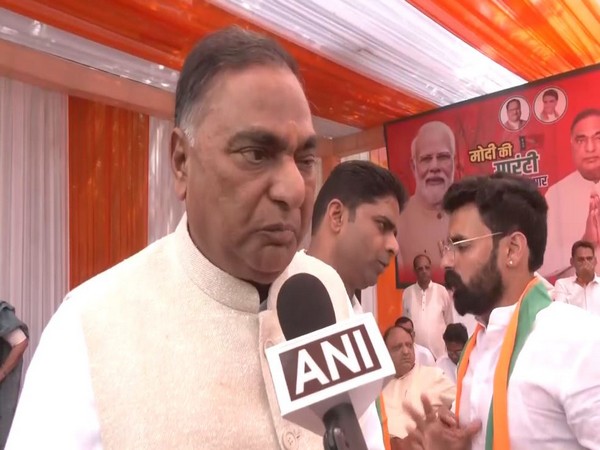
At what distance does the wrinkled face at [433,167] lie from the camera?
4238mm

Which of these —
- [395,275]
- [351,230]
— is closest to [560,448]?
[351,230]

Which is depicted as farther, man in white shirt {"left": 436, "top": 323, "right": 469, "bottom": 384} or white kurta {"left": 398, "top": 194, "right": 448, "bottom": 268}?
white kurta {"left": 398, "top": 194, "right": 448, "bottom": 268}

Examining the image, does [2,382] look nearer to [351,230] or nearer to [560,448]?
[351,230]

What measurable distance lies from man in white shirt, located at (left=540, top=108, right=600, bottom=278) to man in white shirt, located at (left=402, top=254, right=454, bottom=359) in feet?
2.61

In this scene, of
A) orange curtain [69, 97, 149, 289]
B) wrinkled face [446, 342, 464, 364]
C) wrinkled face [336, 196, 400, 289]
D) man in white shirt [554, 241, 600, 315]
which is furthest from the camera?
wrinkled face [446, 342, 464, 364]

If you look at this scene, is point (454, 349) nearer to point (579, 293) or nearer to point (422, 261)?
point (422, 261)

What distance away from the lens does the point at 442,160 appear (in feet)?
14.0

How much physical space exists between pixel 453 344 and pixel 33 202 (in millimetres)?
2725

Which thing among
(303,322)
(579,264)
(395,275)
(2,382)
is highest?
(303,322)

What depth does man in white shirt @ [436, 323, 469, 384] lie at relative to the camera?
4.03 m

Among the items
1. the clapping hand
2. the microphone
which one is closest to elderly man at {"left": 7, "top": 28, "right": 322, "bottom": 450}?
the microphone

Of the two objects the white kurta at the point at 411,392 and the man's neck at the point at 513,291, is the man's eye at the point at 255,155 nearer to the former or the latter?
the man's neck at the point at 513,291

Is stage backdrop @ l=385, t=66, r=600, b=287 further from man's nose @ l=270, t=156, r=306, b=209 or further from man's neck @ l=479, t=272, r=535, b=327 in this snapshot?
man's nose @ l=270, t=156, r=306, b=209

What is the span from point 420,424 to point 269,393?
128 cm
